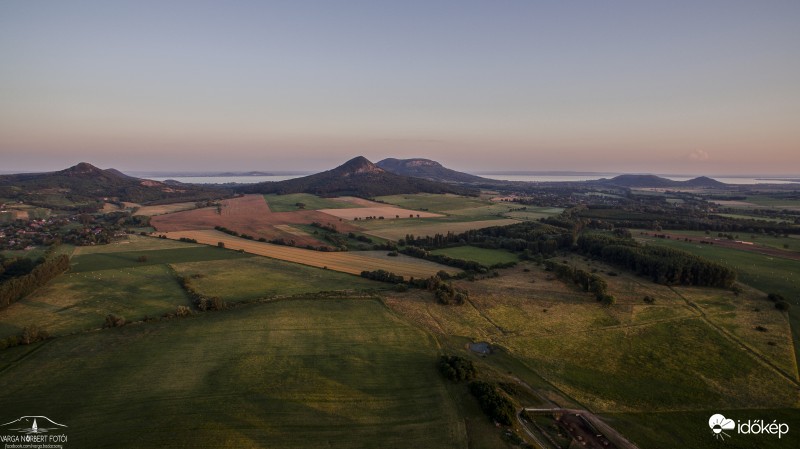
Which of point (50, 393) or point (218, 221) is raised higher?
point (218, 221)

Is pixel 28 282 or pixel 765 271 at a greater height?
pixel 28 282

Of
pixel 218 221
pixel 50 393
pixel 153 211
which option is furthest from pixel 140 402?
pixel 153 211

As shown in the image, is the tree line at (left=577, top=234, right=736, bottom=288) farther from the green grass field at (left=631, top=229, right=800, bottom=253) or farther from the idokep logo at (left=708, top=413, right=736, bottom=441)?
the idokep logo at (left=708, top=413, right=736, bottom=441)

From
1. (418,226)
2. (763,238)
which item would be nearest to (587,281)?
(418,226)

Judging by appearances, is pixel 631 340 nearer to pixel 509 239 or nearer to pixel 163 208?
pixel 509 239

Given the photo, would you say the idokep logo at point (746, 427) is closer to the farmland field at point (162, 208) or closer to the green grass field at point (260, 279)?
the green grass field at point (260, 279)

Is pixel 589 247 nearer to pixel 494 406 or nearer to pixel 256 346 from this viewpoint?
pixel 494 406
